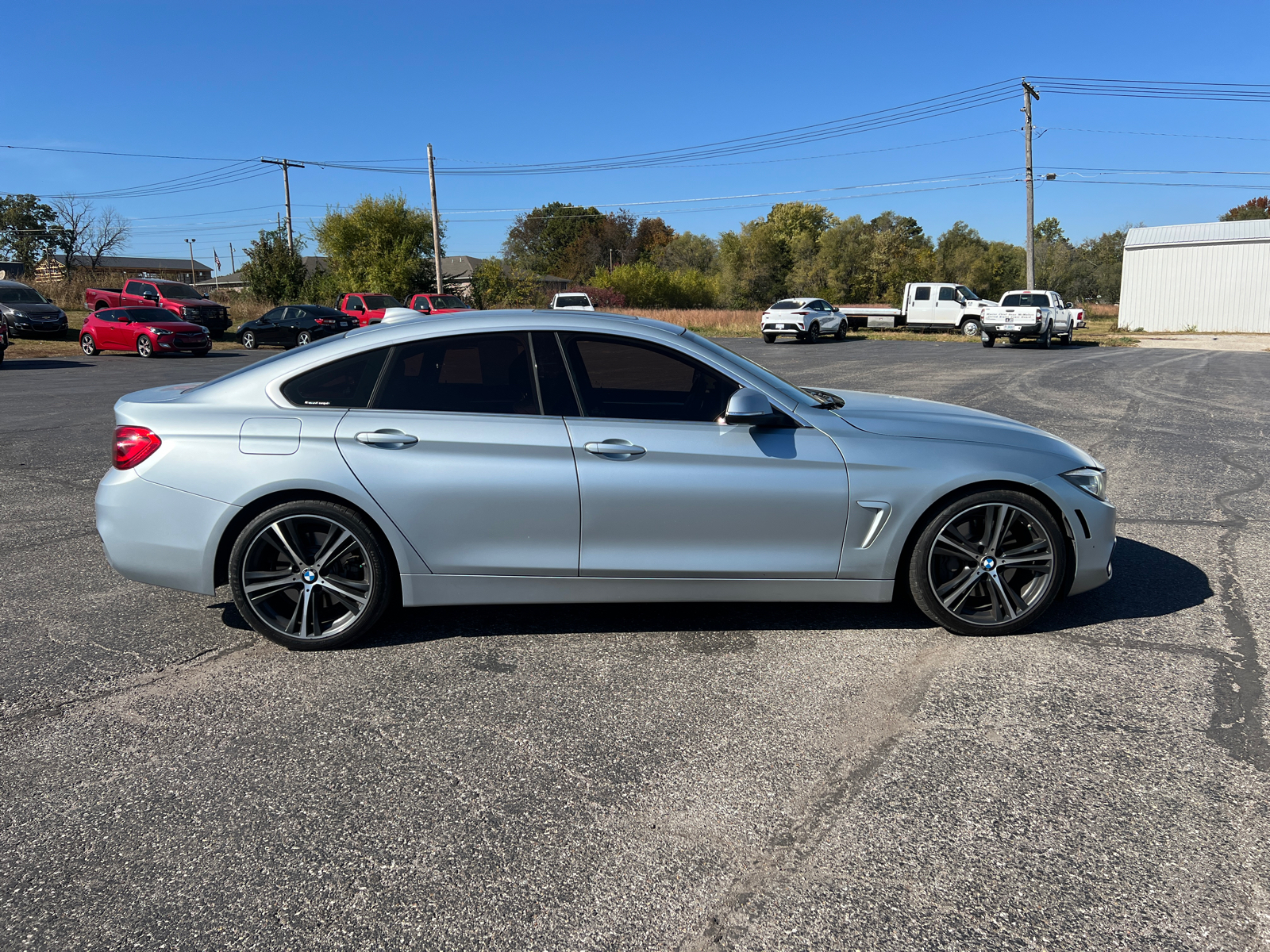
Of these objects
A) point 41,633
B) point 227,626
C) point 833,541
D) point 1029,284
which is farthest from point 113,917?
point 1029,284

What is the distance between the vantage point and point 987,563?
434 centimetres

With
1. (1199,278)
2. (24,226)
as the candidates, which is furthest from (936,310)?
(24,226)

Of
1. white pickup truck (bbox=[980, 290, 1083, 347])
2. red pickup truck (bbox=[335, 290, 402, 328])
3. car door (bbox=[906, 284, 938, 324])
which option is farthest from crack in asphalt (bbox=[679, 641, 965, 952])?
car door (bbox=[906, 284, 938, 324])

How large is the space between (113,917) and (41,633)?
266cm

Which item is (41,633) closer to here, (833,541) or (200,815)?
(200,815)

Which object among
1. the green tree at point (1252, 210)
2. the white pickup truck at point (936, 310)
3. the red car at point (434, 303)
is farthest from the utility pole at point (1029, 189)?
the green tree at point (1252, 210)

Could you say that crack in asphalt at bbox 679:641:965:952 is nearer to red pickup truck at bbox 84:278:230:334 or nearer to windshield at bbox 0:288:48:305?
red pickup truck at bbox 84:278:230:334

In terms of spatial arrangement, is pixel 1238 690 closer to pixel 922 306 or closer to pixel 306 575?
pixel 306 575

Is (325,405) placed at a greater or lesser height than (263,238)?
lesser

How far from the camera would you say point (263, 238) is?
5284 cm

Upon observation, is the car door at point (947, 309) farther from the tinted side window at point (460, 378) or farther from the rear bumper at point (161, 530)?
the rear bumper at point (161, 530)

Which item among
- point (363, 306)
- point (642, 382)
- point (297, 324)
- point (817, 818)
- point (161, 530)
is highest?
point (363, 306)

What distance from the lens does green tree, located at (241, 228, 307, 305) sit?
52344 millimetres

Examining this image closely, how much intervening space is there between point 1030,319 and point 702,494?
29.8 m
